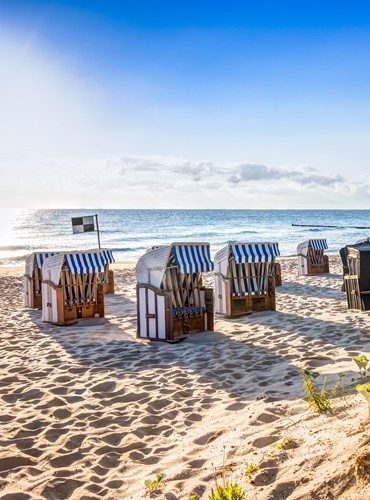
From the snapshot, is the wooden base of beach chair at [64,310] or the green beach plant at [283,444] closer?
the green beach plant at [283,444]

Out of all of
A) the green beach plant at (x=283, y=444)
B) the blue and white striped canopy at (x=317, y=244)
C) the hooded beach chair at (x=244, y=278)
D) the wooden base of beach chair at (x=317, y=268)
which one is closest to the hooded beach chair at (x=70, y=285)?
the hooded beach chair at (x=244, y=278)

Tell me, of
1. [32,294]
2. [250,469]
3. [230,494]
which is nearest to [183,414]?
[250,469]

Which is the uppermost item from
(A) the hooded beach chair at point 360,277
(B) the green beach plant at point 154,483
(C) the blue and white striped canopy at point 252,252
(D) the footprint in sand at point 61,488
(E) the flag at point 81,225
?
(E) the flag at point 81,225

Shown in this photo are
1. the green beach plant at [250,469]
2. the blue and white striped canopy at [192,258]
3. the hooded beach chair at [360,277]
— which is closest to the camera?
the green beach plant at [250,469]

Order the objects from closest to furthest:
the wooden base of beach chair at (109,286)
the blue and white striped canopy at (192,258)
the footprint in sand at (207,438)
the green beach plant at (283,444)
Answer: the green beach plant at (283,444), the footprint in sand at (207,438), the blue and white striped canopy at (192,258), the wooden base of beach chair at (109,286)

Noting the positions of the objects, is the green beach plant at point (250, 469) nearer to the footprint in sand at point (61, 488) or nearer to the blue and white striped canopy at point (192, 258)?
the footprint in sand at point (61, 488)

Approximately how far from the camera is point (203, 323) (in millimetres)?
8992

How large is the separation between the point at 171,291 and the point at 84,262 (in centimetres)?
260

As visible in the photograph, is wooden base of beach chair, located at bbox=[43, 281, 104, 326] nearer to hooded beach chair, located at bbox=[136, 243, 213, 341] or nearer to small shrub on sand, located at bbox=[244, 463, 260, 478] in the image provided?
hooded beach chair, located at bbox=[136, 243, 213, 341]

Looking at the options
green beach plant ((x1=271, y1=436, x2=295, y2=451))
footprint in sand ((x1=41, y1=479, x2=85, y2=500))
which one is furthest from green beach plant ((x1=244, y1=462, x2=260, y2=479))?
footprint in sand ((x1=41, y1=479, x2=85, y2=500))

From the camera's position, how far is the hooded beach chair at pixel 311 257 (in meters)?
18.2

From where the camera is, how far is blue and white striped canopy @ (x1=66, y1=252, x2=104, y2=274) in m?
10.1

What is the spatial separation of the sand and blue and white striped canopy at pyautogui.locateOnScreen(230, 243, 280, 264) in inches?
55.9

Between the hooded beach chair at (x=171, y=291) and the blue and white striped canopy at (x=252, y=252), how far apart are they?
59.5 inches
